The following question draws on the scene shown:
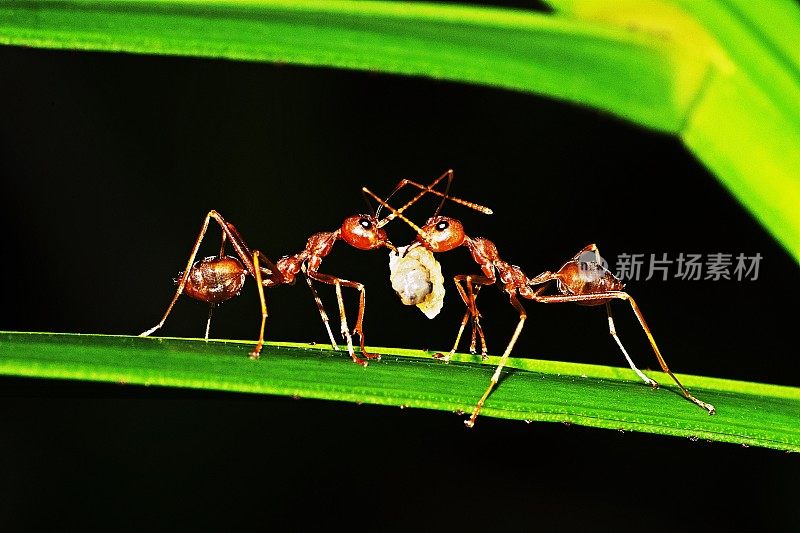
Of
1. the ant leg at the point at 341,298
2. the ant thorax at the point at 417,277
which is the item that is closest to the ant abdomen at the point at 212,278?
the ant leg at the point at 341,298

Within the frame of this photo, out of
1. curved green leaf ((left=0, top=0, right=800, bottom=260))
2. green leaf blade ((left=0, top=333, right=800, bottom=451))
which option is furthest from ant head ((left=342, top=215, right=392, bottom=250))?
curved green leaf ((left=0, top=0, right=800, bottom=260))

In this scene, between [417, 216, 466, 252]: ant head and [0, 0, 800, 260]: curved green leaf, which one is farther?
[417, 216, 466, 252]: ant head

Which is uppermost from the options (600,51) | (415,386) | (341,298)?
(341,298)

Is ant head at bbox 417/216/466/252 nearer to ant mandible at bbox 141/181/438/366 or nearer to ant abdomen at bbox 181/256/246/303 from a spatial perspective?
ant mandible at bbox 141/181/438/366

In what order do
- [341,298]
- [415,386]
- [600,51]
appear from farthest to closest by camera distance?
[341,298]
[415,386]
[600,51]

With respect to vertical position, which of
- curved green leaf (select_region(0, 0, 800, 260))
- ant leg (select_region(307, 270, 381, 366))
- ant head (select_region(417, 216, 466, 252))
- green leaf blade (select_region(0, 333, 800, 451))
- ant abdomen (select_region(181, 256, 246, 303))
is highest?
ant head (select_region(417, 216, 466, 252))

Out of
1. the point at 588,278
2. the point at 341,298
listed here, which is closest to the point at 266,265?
the point at 341,298

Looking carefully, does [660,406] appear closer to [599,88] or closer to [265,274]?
[599,88]

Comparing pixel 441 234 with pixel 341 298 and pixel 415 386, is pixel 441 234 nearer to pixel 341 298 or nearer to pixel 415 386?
pixel 341 298
